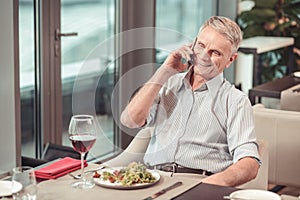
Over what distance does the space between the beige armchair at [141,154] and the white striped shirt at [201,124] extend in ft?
0.31

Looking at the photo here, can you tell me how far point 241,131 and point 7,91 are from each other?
1747 millimetres

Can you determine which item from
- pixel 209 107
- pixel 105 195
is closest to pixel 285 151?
pixel 209 107

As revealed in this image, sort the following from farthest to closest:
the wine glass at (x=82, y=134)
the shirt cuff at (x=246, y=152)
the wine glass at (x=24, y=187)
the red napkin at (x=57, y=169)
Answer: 1. the shirt cuff at (x=246, y=152)
2. the red napkin at (x=57, y=169)
3. the wine glass at (x=82, y=134)
4. the wine glass at (x=24, y=187)

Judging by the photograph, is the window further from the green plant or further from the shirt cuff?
the green plant

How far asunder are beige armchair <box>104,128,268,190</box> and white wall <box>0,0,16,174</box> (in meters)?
1.26

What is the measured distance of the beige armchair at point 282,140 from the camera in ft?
12.0

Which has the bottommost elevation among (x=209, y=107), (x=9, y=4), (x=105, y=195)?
(x=105, y=195)

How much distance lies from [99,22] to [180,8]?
1.29 metres

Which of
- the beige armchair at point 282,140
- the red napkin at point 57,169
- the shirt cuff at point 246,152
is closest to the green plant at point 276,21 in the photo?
the beige armchair at point 282,140

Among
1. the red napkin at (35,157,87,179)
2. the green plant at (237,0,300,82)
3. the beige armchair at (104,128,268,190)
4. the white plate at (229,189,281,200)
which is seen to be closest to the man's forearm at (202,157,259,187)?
the beige armchair at (104,128,268,190)

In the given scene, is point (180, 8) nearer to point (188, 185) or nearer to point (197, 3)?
point (197, 3)

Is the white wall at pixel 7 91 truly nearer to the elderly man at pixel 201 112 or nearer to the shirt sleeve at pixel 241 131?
the elderly man at pixel 201 112

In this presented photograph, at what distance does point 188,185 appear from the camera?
214 centimetres

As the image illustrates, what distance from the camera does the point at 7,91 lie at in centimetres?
389
